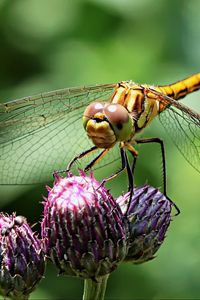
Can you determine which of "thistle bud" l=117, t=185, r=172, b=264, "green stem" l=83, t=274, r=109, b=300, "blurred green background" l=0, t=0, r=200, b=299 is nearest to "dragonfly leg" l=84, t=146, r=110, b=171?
"thistle bud" l=117, t=185, r=172, b=264

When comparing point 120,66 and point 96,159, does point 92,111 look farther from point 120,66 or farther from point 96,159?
point 120,66

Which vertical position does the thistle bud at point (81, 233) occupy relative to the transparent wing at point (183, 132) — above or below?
below

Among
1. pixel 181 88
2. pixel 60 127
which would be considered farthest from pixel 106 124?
pixel 181 88

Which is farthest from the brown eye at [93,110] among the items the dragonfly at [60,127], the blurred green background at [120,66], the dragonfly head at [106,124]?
the blurred green background at [120,66]

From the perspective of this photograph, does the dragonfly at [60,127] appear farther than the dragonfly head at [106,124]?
Yes

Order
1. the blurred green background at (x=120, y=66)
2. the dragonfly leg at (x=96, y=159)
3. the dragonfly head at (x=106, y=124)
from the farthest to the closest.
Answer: the blurred green background at (x=120, y=66), the dragonfly leg at (x=96, y=159), the dragonfly head at (x=106, y=124)

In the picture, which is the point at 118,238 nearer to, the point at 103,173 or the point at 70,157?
the point at 70,157

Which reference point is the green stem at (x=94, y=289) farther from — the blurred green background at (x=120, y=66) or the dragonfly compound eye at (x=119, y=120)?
the blurred green background at (x=120, y=66)

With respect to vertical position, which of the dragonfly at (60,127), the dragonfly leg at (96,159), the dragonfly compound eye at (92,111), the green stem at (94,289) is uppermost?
the dragonfly at (60,127)

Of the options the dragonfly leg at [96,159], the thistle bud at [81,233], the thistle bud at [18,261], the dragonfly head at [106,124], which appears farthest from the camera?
the dragonfly leg at [96,159]
